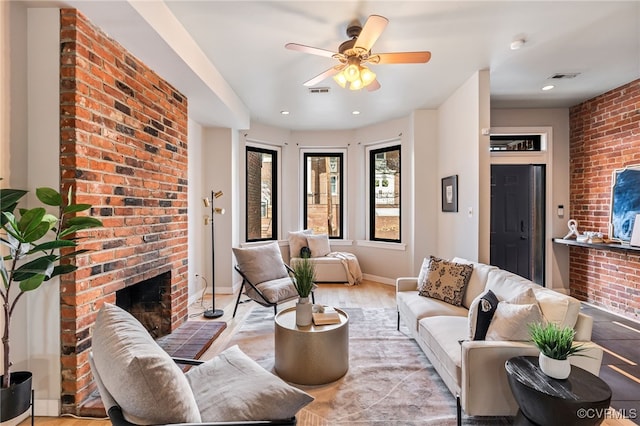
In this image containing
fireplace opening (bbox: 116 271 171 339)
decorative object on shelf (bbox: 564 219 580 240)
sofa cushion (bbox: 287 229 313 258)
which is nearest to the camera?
fireplace opening (bbox: 116 271 171 339)

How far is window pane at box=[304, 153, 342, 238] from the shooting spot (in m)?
6.18

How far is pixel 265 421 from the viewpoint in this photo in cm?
125

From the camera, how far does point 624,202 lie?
150 inches

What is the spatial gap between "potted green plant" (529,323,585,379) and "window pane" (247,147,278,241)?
4.63 metres

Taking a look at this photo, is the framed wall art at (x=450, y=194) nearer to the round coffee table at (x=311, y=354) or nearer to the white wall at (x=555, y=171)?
the white wall at (x=555, y=171)

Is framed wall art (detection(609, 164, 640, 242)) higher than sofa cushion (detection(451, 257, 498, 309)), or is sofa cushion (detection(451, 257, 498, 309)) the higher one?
framed wall art (detection(609, 164, 640, 242))

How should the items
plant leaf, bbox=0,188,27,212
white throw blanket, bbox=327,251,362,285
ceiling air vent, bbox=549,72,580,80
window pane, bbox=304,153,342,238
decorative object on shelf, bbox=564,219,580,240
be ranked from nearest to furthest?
plant leaf, bbox=0,188,27,212, ceiling air vent, bbox=549,72,580,80, decorative object on shelf, bbox=564,219,580,240, white throw blanket, bbox=327,251,362,285, window pane, bbox=304,153,342,238

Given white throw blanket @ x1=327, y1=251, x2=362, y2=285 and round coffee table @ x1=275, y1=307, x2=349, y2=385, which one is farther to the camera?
white throw blanket @ x1=327, y1=251, x2=362, y2=285

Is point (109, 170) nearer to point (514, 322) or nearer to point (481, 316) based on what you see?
point (481, 316)

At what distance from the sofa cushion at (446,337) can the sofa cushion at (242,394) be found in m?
1.10

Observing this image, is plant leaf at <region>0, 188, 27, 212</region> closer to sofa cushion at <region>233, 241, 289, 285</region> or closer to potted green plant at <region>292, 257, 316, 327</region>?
potted green plant at <region>292, 257, 316, 327</region>

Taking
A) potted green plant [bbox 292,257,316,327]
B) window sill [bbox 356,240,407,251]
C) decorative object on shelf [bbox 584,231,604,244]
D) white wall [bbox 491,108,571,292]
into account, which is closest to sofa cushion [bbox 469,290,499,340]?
potted green plant [bbox 292,257,316,327]

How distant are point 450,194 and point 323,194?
8.66 ft

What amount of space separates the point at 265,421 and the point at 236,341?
2039 millimetres
